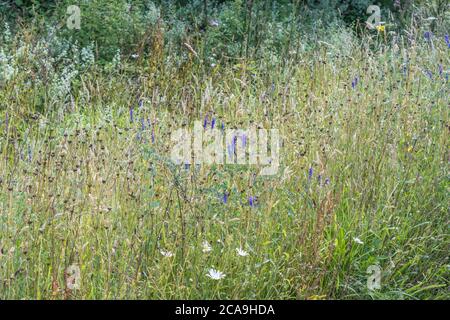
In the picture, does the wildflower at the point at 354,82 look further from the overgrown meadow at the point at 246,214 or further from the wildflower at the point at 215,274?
the wildflower at the point at 215,274

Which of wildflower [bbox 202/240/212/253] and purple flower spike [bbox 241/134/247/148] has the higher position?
purple flower spike [bbox 241/134/247/148]

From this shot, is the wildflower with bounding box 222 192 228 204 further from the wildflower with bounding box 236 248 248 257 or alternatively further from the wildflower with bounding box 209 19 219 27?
the wildflower with bounding box 209 19 219 27

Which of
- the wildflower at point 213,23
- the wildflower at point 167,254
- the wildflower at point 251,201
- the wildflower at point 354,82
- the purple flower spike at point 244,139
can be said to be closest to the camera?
the wildflower at point 167,254

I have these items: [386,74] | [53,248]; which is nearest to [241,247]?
[53,248]

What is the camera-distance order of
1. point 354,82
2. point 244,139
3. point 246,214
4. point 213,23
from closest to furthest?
point 246,214
point 244,139
point 354,82
point 213,23

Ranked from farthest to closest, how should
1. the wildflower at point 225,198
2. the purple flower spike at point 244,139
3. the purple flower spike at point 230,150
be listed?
the purple flower spike at point 244,139, the purple flower spike at point 230,150, the wildflower at point 225,198

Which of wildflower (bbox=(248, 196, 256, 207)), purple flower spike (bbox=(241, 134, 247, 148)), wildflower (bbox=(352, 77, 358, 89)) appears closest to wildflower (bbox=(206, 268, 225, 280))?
wildflower (bbox=(248, 196, 256, 207))

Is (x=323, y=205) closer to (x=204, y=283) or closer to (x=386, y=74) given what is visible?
(x=204, y=283)

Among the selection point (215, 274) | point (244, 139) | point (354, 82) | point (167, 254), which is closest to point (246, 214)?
point (215, 274)

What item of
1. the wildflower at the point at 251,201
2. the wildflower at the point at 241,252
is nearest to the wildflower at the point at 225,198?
the wildflower at the point at 251,201

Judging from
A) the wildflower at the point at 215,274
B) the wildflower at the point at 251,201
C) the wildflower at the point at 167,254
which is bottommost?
the wildflower at the point at 215,274

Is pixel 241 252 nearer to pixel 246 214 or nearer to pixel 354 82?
pixel 246 214
